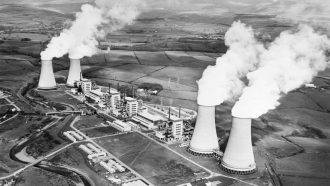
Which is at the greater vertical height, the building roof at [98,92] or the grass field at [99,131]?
the building roof at [98,92]

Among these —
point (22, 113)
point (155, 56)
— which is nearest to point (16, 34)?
point (155, 56)

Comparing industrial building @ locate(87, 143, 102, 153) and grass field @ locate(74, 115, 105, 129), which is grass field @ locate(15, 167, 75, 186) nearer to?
industrial building @ locate(87, 143, 102, 153)

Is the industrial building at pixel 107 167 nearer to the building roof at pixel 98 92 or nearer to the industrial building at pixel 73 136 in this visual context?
the industrial building at pixel 73 136

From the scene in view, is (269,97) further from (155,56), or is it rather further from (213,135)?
(155,56)

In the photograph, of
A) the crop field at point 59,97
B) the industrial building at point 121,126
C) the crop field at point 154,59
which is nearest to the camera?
the industrial building at point 121,126

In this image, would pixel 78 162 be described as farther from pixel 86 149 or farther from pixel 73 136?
pixel 73 136

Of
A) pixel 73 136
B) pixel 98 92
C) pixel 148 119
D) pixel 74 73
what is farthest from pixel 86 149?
pixel 74 73

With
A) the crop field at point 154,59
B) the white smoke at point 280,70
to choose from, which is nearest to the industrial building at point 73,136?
the white smoke at point 280,70
